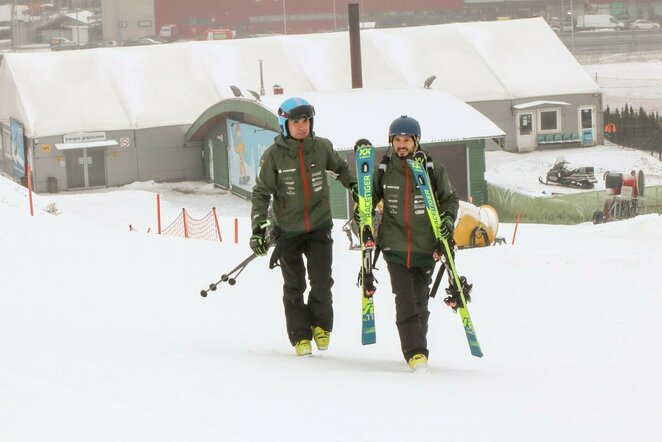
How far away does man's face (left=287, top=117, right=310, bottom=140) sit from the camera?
7332 mm

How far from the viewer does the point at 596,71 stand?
249 feet

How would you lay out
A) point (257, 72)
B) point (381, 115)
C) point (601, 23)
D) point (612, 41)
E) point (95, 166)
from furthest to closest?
1. point (601, 23)
2. point (612, 41)
3. point (257, 72)
4. point (95, 166)
5. point (381, 115)

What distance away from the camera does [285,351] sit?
7867 mm

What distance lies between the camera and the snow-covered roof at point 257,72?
40375 mm

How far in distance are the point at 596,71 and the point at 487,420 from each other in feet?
240

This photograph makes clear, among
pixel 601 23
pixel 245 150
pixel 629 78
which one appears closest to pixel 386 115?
pixel 245 150

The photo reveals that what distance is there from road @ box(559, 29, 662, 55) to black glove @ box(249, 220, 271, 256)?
247 feet

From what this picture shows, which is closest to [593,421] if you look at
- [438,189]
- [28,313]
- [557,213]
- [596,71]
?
[438,189]

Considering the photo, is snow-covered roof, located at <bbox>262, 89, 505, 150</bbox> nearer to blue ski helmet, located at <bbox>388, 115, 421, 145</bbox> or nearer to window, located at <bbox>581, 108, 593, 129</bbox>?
window, located at <bbox>581, 108, 593, 129</bbox>

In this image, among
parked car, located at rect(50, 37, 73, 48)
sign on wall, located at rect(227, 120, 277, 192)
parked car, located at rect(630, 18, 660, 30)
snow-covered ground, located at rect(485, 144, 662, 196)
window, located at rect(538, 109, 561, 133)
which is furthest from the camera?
parked car, located at rect(630, 18, 660, 30)

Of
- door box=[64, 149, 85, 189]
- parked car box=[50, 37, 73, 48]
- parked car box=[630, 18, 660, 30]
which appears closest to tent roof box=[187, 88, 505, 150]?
door box=[64, 149, 85, 189]

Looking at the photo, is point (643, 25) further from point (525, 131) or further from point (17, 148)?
point (17, 148)

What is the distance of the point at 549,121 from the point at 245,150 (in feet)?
46.4

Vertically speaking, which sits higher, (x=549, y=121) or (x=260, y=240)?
(x=260, y=240)
